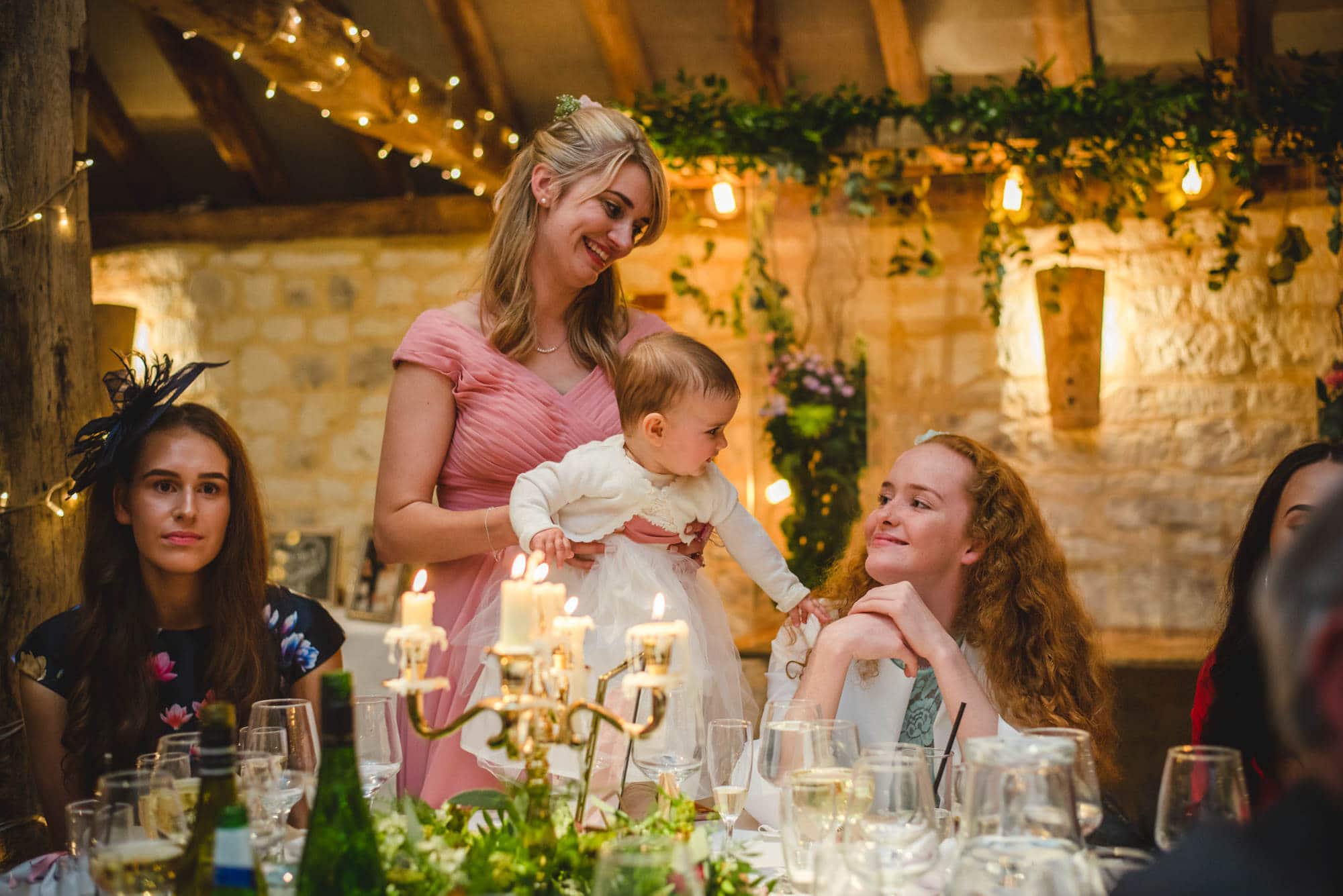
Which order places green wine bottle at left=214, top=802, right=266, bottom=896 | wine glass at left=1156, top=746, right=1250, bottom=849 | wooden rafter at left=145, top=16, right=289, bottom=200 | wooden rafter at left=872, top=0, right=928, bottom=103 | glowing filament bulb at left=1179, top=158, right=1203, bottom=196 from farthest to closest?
1. wooden rafter at left=145, top=16, right=289, bottom=200
2. wooden rafter at left=872, top=0, right=928, bottom=103
3. glowing filament bulb at left=1179, top=158, right=1203, bottom=196
4. wine glass at left=1156, top=746, right=1250, bottom=849
5. green wine bottle at left=214, top=802, right=266, bottom=896

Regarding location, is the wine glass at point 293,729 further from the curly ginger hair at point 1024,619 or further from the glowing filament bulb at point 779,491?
the glowing filament bulb at point 779,491

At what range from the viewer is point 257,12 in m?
3.82

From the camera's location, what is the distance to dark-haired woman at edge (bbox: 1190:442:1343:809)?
2055 mm

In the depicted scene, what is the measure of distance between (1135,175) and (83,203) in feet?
13.4

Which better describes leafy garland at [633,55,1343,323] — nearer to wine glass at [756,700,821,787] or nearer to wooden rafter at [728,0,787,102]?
wooden rafter at [728,0,787,102]

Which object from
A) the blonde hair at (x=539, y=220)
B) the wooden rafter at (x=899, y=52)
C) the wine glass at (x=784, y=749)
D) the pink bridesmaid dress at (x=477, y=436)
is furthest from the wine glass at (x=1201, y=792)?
the wooden rafter at (x=899, y=52)

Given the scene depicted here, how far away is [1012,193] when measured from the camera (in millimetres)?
5160

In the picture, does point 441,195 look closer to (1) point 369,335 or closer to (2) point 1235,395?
(1) point 369,335

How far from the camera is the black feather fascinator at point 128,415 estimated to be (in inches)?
89.4

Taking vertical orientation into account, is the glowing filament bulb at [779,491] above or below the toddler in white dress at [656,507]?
above

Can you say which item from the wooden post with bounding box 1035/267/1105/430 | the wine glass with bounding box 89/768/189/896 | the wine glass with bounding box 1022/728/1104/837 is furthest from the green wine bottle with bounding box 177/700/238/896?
the wooden post with bounding box 1035/267/1105/430

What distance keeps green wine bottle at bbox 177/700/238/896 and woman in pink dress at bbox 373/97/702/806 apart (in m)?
1.03

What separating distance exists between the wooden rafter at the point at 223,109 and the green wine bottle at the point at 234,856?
5.26 metres

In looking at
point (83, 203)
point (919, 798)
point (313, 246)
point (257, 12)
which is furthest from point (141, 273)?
point (919, 798)
